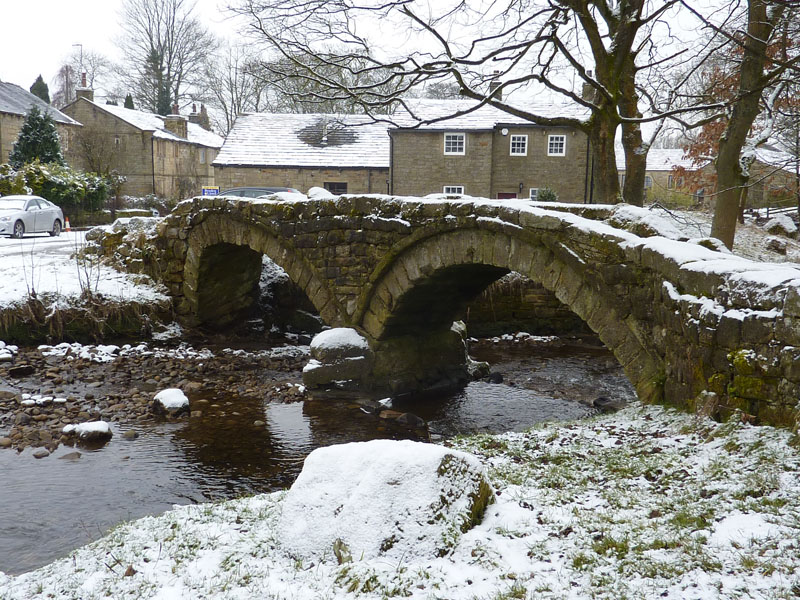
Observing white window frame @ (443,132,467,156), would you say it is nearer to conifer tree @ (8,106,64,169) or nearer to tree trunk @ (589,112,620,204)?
conifer tree @ (8,106,64,169)

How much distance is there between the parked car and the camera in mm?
18891

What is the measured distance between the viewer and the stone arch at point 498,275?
22.6 ft

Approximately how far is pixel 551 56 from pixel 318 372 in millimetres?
6250

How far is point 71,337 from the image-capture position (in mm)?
12883

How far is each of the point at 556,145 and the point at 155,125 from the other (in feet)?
74.3

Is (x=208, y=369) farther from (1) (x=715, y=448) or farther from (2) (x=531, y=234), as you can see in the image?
(1) (x=715, y=448)

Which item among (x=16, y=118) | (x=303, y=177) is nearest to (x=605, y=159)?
(x=303, y=177)

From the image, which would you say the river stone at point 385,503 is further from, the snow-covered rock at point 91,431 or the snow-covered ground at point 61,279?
the snow-covered ground at point 61,279

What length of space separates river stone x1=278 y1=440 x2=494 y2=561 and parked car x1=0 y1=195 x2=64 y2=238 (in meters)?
18.1

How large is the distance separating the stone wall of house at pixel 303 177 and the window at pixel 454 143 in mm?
2630

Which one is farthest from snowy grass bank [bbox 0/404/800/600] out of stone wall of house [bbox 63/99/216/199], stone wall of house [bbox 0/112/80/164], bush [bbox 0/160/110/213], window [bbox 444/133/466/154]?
stone wall of house [bbox 63/99/216/199]

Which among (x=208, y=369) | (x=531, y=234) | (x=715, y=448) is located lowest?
(x=208, y=369)

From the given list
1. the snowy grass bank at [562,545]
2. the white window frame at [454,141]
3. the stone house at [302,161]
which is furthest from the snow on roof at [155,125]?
the snowy grass bank at [562,545]

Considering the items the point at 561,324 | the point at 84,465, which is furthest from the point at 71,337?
the point at 561,324
